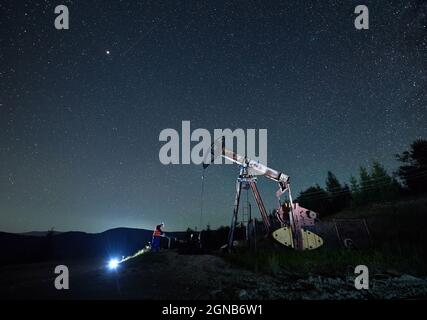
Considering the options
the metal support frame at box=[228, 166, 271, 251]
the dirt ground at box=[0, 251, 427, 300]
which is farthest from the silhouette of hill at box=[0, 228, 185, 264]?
the dirt ground at box=[0, 251, 427, 300]

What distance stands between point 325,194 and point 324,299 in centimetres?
4585

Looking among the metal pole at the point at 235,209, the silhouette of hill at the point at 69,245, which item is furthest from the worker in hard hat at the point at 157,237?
the silhouette of hill at the point at 69,245

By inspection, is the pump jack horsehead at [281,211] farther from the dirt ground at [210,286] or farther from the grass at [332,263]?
the dirt ground at [210,286]

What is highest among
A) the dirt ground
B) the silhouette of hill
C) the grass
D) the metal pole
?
the metal pole

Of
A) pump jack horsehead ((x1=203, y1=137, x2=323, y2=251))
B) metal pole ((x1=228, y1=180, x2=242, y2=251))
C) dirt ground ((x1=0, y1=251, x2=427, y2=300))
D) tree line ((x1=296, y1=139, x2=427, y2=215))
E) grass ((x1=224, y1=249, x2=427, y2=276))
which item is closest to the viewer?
dirt ground ((x1=0, y1=251, x2=427, y2=300))

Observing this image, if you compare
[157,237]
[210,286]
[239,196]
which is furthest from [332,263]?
[157,237]

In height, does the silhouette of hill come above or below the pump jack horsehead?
below

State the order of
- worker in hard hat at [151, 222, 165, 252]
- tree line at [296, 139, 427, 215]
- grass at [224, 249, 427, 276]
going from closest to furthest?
grass at [224, 249, 427, 276], worker in hard hat at [151, 222, 165, 252], tree line at [296, 139, 427, 215]

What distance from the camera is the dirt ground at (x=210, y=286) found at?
211 inches

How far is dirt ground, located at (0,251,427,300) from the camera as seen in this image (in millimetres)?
5363

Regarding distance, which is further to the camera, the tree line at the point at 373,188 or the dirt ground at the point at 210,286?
the tree line at the point at 373,188

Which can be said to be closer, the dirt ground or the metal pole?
the dirt ground

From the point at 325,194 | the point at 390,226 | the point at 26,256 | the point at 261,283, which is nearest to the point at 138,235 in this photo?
the point at 26,256

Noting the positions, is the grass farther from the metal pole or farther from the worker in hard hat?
the worker in hard hat
